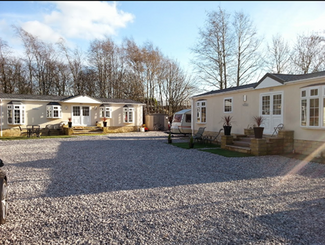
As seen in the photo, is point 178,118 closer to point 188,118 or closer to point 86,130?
point 188,118

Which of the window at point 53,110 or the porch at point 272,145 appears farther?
the window at point 53,110

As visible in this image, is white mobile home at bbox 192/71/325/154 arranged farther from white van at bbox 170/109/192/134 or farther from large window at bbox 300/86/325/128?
white van at bbox 170/109/192/134

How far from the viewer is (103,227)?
3336mm

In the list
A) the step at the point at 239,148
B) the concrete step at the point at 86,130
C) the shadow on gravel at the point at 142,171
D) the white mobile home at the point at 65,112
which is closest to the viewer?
the shadow on gravel at the point at 142,171

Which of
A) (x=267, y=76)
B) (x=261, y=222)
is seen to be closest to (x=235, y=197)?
(x=261, y=222)

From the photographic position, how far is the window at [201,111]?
16.5m

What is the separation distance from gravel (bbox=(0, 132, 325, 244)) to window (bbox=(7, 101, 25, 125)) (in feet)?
44.3

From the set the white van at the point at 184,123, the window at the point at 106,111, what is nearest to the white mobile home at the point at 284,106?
the white van at the point at 184,123

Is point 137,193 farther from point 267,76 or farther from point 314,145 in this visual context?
point 267,76

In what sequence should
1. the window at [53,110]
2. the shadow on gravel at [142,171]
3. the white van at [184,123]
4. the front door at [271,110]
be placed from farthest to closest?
the window at [53,110] < the white van at [184,123] < the front door at [271,110] < the shadow on gravel at [142,171]

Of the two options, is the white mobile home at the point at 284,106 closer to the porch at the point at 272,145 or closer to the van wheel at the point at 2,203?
the porch at the point at 272,145

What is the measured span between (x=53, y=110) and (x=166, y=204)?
18973 millimetres

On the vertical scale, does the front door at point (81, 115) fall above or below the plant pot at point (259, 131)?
above

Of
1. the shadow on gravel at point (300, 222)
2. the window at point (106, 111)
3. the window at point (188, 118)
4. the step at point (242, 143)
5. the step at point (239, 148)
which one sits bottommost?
the shadow on gravel at point (300, 222)
